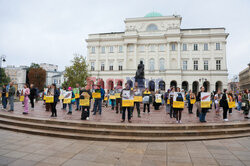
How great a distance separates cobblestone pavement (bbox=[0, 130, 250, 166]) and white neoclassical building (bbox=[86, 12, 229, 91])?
116 ft

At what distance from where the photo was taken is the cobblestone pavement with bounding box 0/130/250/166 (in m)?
4.20

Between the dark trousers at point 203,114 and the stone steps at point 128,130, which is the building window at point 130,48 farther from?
the stone steps at point 128,130

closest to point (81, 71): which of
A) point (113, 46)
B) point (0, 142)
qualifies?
point (113, 46)

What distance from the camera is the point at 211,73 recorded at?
4134cm

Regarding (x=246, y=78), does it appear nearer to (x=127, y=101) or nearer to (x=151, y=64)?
(x=151, y=64)

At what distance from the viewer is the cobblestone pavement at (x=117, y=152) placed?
13.8 feet

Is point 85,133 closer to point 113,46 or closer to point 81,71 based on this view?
point 81,71

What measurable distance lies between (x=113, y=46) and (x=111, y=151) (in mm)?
44858

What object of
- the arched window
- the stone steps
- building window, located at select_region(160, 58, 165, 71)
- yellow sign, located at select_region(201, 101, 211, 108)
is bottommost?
the stone steps

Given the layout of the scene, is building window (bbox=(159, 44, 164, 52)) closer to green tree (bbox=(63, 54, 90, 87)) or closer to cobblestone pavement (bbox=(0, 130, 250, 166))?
green tree (bbox=(63, 54, 90, 87))

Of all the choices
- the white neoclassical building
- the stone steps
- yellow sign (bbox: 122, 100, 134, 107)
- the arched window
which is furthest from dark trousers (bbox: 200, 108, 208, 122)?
the arched window

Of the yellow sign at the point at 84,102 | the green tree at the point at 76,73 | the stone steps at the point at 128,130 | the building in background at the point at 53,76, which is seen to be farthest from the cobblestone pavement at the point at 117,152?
the building in background at the point at 53,76

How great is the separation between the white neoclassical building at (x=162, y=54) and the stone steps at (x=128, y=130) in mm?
33531

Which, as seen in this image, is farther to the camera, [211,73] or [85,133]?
[211,73]
